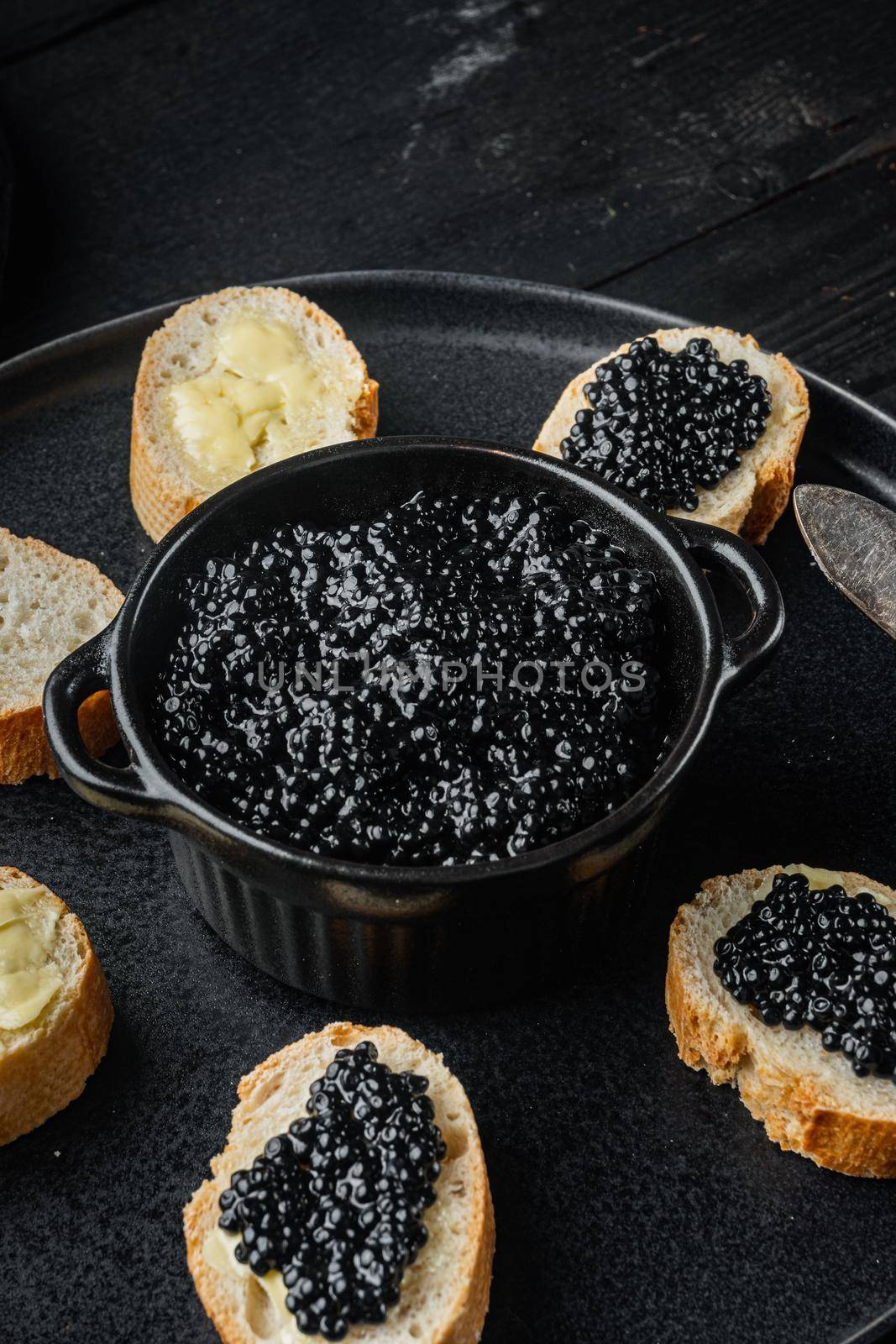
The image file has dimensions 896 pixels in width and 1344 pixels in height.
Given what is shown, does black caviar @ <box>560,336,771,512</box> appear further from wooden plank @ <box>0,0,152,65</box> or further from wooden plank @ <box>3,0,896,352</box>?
wooden plank @ <box>0,0,152,65</box>

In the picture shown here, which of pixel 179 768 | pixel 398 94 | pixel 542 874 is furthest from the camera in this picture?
pixel 398 94

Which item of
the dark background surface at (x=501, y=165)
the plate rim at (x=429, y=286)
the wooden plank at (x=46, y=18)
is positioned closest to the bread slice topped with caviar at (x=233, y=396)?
the plate rim at (x=429, y=286)

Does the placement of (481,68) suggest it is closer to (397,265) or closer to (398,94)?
(398,94)

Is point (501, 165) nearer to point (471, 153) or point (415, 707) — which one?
point (471, 153)

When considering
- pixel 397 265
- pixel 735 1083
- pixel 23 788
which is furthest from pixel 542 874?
pixel 397 265

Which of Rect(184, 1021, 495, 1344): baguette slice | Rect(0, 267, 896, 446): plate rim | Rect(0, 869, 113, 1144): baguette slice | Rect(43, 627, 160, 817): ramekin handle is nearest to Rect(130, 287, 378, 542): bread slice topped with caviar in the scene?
Rect(0, 267, 896, 446): plate rim

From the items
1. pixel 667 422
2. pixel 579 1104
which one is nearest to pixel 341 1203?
pixel 579 1104
